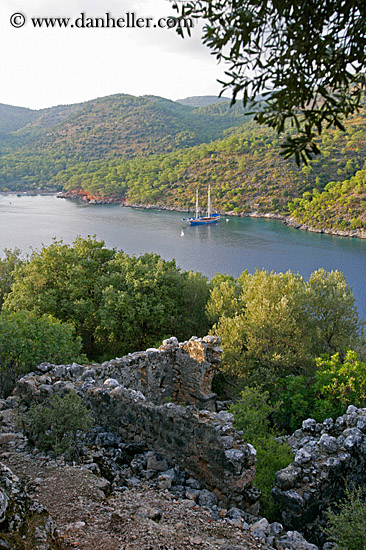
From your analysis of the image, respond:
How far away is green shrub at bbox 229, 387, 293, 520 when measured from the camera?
835 cm

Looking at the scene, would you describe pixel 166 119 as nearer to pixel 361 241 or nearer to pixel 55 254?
pixel 361 241

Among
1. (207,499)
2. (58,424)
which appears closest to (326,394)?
(207,499)

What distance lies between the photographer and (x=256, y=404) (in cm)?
1332

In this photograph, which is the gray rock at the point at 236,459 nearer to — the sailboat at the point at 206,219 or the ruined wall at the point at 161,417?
the ruined wall at the point at 161,417

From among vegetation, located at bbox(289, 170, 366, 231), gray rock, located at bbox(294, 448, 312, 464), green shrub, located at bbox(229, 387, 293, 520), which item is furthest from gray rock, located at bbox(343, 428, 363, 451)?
vegetation, located at bbox(289, 170, 366, 231)

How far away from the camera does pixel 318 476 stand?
826cm

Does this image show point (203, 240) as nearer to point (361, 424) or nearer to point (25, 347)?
point (25, 347)

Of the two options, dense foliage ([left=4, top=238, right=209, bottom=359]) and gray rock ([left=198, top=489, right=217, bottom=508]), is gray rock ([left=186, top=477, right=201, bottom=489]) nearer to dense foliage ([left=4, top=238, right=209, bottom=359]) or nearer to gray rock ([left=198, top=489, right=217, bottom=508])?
gray rock ([left=198, top=489, right=217, bottom=508])

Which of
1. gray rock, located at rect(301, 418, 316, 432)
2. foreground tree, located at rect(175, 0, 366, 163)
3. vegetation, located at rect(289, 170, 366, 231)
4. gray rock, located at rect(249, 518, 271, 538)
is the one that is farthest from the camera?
vegetation, located at rect(289, 170, 366, 231)

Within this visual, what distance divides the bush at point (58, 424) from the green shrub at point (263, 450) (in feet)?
12.6

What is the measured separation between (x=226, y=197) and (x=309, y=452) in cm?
8826

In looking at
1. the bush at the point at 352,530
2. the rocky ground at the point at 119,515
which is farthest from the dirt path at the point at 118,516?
the bush at the point at 352,530

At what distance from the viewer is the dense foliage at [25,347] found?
12.0 metres

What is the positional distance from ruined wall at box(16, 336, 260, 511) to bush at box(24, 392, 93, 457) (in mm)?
811
